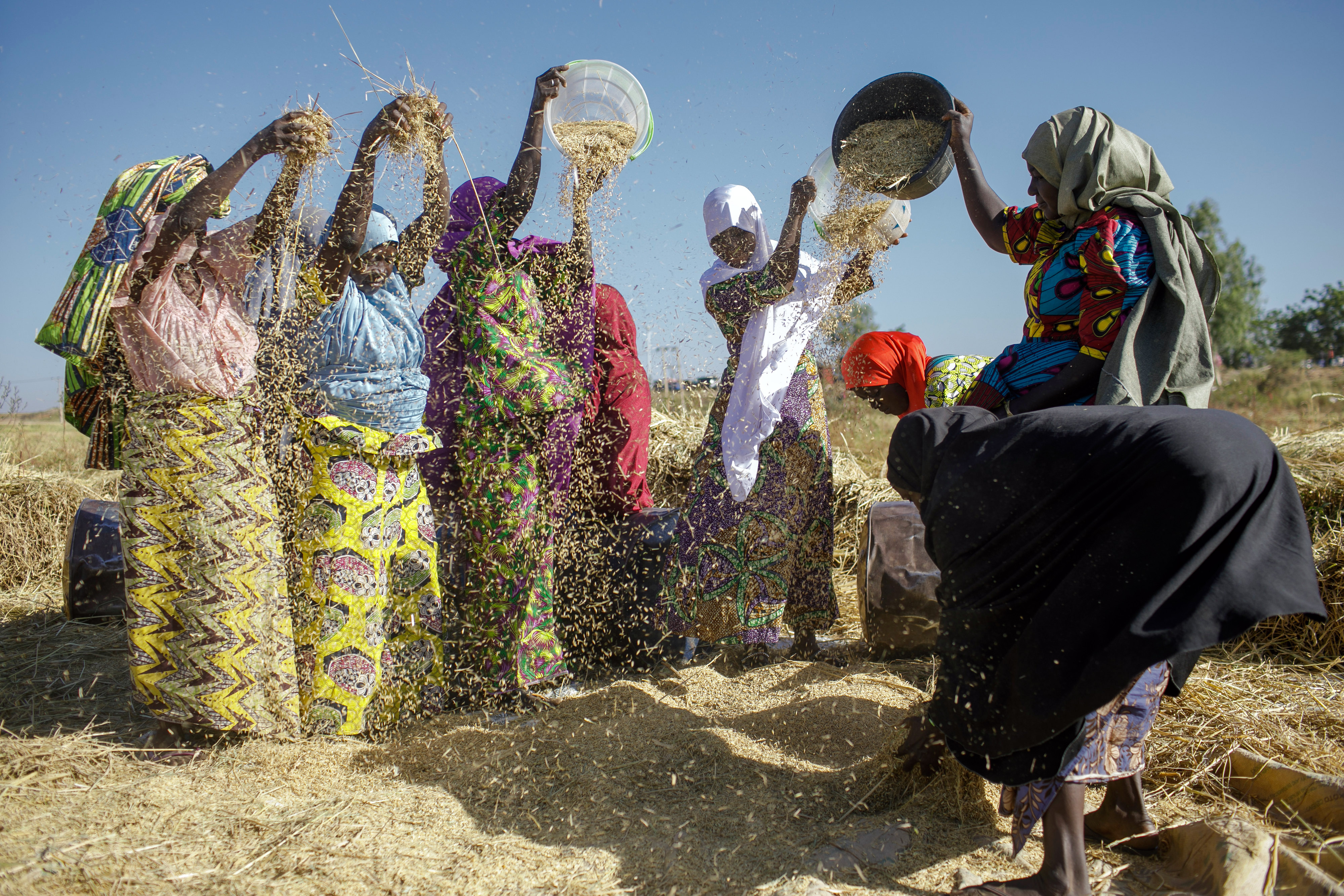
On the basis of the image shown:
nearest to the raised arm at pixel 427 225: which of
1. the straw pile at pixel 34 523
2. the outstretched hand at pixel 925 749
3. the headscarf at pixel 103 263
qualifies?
the headscarf at pixel 103 263

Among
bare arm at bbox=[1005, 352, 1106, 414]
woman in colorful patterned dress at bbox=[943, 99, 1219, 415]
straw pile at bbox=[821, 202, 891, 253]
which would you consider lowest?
bare arm at bbox=[1005, 352, 1106, 414]

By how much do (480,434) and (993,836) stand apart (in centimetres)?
218

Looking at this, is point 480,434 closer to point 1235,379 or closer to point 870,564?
point 870,564

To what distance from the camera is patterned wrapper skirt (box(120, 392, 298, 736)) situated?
2482 millimetres

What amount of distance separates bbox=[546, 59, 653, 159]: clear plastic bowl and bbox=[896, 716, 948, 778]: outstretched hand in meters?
2.49

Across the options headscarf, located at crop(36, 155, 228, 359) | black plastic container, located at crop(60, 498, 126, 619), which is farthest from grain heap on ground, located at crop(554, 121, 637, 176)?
black plastic container, located at crop(60, 498, 126, 619)

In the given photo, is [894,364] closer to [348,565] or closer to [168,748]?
[348,565]

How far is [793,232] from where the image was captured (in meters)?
3.26

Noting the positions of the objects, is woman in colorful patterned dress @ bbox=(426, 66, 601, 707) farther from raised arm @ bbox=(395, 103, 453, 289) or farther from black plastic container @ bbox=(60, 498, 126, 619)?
black plastic container @ bbox=(60, 498, 126, 619)

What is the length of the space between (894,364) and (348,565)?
2297mm

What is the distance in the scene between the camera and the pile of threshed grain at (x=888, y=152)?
302 cm

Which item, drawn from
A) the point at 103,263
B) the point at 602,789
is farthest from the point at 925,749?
the point at 103,263

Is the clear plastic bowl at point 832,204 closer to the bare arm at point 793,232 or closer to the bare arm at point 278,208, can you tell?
the bare arm at point 793,232

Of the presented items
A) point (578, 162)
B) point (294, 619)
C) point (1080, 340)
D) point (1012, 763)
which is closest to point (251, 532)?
point (294, 619)
